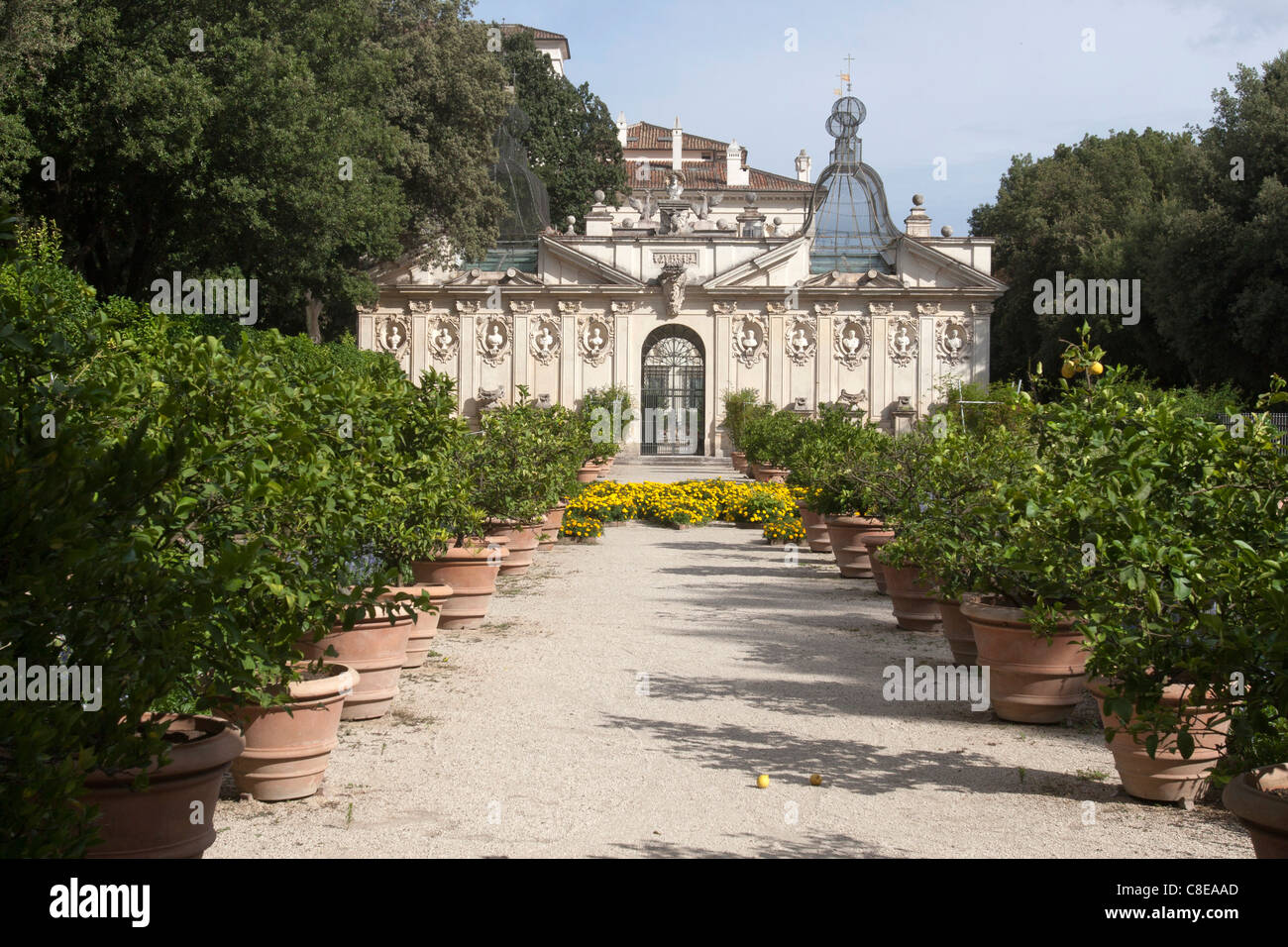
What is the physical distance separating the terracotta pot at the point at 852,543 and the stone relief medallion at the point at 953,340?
102 ft

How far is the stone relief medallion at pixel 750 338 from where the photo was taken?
4356 centimetres

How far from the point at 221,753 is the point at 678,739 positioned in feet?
10.1

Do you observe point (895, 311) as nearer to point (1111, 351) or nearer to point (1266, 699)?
point (1111, 351)

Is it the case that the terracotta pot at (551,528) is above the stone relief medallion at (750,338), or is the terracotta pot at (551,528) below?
below

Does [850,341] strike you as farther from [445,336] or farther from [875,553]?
[875,553]

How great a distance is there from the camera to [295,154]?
22.8 meters

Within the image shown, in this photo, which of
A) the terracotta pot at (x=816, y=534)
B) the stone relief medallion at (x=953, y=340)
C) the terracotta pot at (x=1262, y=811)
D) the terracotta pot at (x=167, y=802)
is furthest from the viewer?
the stone relief medallion at (x=953, y=340)

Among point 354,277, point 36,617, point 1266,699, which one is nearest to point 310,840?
point 36,617

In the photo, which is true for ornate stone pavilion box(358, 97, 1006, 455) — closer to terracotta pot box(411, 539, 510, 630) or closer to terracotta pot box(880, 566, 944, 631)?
terracotta pot box(880, 566, 944, 631)

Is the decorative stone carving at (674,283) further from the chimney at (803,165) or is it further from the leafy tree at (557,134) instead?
the chimney at (803,165)

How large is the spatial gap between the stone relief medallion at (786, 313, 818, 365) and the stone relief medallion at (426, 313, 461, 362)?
1170 centimetres

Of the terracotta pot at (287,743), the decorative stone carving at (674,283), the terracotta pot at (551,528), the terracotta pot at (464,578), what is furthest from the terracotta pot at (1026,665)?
the decorative stone carving at (674,283)

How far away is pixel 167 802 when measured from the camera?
370 centimetres

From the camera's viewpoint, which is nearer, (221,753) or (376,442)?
(221,753)
